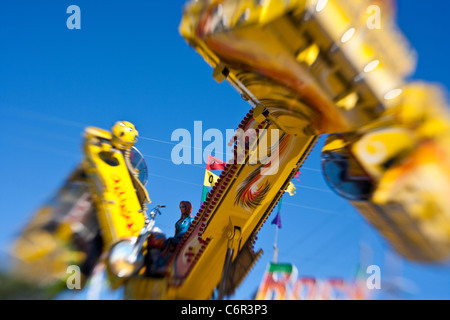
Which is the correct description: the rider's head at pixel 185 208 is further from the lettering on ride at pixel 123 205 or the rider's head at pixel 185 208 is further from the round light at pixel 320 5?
the round light at pixel 320 5

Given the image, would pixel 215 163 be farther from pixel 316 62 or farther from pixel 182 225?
pixel 316 62

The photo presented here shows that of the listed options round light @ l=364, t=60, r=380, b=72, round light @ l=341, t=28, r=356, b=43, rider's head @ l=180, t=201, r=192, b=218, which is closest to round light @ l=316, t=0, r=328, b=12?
round light @ l=341, t=28, r=356, b=43

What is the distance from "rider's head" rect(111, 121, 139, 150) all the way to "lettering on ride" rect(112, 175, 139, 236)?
0.47 m

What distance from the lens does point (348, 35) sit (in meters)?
2.09

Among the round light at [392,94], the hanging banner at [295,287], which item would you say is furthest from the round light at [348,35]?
the hanging banner at [295,287]

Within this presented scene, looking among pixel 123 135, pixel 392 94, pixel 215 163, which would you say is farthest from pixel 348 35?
pixel 215 163

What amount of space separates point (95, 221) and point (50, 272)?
2.62 ft

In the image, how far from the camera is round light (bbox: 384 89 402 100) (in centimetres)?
215

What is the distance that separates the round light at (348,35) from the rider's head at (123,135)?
3725 mm

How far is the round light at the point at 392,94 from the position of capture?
Result: 7.04ft

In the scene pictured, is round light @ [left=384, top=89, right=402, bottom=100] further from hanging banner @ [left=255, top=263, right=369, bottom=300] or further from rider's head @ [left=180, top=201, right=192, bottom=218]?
rider's head @ [left=180, top=201, right=192, bottom=218]
